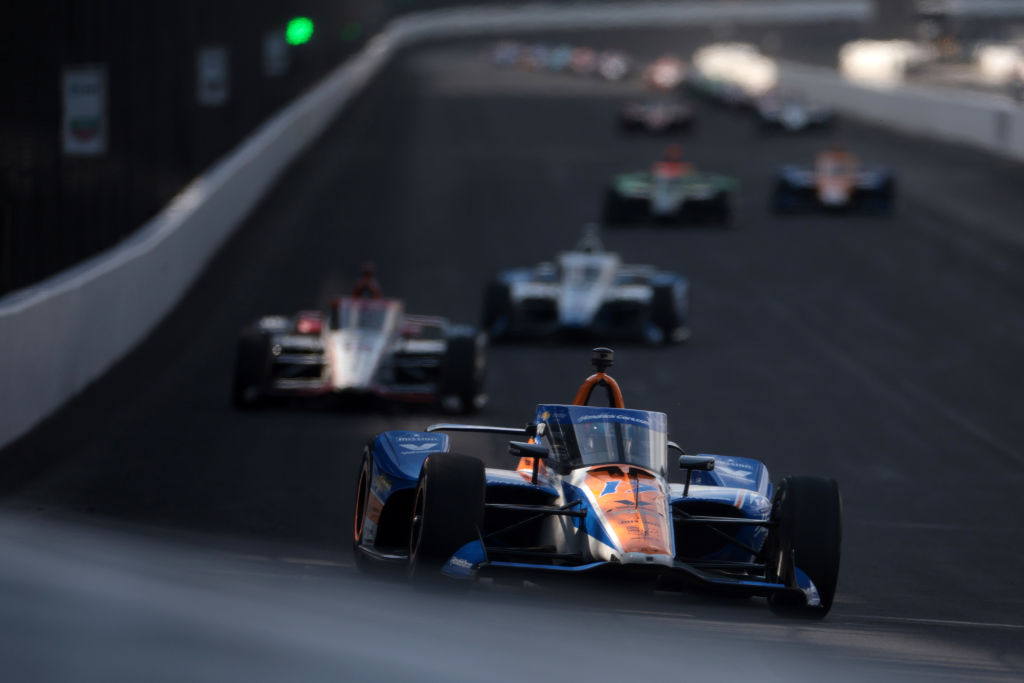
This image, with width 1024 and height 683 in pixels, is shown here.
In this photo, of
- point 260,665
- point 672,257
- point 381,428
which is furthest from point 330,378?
point 672,257

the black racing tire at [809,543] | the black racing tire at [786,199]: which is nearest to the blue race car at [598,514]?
the black racing tire at [809,543]

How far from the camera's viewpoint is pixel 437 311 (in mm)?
24000

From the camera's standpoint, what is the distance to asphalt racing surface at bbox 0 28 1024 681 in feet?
18.3

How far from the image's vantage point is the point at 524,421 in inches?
638

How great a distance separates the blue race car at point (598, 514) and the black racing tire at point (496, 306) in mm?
9915

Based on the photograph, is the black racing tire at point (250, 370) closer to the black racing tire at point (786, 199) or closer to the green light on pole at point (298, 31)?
the green light on pole at point (298, 31)

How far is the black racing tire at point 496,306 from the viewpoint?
21.1m

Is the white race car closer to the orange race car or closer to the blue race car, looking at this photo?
the blue race car

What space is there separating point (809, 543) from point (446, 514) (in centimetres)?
195

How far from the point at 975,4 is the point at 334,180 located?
232ft

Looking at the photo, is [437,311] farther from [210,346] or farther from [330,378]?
[330,378]

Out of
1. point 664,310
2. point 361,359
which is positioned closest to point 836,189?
point 664,310

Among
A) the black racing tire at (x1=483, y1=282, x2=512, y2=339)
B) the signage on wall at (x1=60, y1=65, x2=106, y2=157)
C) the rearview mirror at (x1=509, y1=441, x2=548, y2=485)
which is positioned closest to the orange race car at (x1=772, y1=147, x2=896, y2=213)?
the black racing tire at (x1=483, y1=282, x2=512, y2=339)

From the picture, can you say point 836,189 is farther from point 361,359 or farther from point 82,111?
point 361,359
